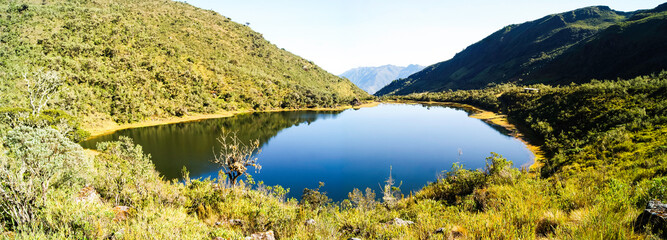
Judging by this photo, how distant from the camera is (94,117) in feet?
158

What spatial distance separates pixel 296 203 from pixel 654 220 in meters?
10.4

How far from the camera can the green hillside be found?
50.8 m

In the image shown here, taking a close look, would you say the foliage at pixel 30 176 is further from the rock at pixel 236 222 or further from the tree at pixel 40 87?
the tree at pixel 40 87

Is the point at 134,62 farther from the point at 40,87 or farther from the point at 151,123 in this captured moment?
the point at 40,87

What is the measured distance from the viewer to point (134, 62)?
6819cm

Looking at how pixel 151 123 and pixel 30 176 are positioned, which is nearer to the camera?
pixel 30 176

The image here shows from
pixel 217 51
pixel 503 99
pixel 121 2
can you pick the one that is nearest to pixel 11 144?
pixel 503 99

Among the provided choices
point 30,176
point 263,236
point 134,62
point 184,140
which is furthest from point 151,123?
point 263,236

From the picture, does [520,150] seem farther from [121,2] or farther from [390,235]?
[121,2]

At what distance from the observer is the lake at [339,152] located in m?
26.5

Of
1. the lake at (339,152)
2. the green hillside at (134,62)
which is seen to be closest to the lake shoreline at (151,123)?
the green hillside at (134,62)

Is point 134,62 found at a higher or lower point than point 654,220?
higher

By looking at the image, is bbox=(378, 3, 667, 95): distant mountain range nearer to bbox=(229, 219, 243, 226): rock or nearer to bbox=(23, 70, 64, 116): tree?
bbox=(229, 219, 243, 226): rock

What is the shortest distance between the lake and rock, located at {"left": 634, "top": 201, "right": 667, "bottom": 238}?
1478cm
